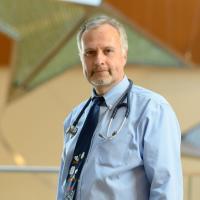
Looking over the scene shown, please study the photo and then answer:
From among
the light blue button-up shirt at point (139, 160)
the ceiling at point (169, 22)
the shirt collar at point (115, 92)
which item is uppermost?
the ceiling at point (169, 22)

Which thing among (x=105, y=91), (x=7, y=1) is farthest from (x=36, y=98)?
(x=105, y=91)

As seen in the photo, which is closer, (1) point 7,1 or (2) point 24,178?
(2) point 24,178

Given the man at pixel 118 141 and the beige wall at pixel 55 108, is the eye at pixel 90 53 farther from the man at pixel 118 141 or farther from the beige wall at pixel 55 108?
the beige wall at pixel 55 108

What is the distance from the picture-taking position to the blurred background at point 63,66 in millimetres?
6035

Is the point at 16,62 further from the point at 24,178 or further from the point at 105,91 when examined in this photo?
the point at 105,91

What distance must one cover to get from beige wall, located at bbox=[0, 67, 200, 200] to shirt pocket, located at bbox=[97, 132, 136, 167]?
4583 millimetres

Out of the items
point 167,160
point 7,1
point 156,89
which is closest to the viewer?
point 167,160

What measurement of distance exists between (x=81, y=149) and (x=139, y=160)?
0.84 feet

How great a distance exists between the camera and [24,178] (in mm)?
4008

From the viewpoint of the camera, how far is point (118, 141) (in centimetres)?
175

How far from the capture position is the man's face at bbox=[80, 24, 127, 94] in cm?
184

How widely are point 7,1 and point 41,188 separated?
2.77 metres

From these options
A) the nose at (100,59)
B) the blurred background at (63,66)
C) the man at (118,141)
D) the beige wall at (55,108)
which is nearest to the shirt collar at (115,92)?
the man at (118,141)

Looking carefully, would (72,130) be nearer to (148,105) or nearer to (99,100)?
(99,100)
